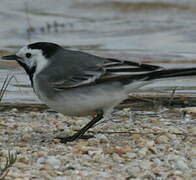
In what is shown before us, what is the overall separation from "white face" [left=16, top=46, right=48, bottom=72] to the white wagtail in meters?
0.06

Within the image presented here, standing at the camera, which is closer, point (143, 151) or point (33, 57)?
point (143, 151)

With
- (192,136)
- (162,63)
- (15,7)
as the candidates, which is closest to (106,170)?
(192,136)

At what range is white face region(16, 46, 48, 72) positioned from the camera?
6.43 metres

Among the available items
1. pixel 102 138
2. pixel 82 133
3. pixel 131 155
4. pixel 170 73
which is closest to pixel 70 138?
pixel 82 133

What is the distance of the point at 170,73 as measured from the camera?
591cm

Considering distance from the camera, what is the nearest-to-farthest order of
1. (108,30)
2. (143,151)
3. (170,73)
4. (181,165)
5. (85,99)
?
1. (181,165)
2. (170,73)
3. (143,151)
4. (85,99)
5. (108,30)

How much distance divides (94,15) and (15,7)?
2.19m

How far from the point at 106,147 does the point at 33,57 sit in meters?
1.14

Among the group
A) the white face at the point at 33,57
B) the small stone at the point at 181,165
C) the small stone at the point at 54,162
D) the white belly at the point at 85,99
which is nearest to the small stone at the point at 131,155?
the small stone at the point at 181,165

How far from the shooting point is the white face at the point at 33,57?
6.43 metres

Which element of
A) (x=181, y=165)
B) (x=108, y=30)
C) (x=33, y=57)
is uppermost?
(x=33, y=57)

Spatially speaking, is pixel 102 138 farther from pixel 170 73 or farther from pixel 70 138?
pixel 170 73

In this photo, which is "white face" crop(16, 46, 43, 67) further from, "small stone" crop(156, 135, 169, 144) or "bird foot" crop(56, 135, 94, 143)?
"small stone" crop(156, 135, 169, 144)

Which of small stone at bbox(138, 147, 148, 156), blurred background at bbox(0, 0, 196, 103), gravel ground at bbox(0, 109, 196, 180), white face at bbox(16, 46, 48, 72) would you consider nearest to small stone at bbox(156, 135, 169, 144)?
gravel ground at bbox(0, 109, 196, 180)
